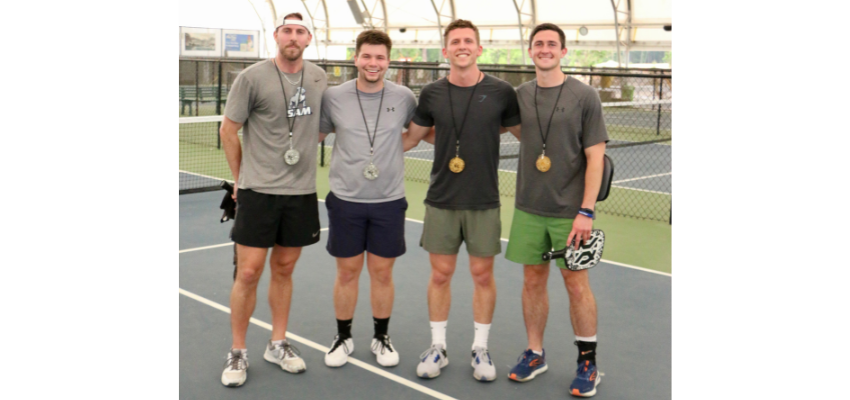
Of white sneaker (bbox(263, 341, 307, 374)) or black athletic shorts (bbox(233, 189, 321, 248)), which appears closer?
black athletic shorts (bbox(233, 189, 321, 248))

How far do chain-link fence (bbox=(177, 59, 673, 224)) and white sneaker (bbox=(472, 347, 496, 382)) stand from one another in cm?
205

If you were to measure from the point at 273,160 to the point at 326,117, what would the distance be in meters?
0.39

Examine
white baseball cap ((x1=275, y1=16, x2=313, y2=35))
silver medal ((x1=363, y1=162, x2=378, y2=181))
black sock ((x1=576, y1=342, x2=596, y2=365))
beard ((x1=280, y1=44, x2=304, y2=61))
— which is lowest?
black sock ((x1=576, y1=342, x2=596, y2=365))

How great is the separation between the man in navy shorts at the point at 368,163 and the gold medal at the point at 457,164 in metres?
0.31

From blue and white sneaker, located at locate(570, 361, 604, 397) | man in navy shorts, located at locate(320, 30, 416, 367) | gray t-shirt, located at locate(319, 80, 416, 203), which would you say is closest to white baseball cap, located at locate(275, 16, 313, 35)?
man in navy shorts, located at locate(320, 30, 416, 367)

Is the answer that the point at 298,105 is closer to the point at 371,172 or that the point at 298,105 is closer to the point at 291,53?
the point at 291,53

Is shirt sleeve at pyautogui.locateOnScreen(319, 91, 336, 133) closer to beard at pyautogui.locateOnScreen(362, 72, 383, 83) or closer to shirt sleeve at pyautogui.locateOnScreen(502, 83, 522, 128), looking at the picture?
beard at pyautogui.locateOnScreen(362, 72, 383, 83)

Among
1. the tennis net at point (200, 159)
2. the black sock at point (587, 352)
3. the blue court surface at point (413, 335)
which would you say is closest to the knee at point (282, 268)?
the blue court surface at point (413, 335)

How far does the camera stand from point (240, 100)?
149 inches

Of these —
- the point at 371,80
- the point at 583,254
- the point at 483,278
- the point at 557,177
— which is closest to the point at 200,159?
the point at 371,80

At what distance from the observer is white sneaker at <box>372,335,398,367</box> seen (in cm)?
428

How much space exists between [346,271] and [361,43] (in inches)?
47.1
